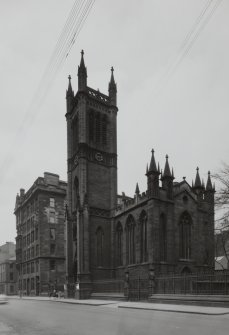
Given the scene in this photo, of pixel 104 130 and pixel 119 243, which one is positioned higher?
pixel 104 130

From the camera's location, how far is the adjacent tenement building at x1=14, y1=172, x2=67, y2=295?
192ft

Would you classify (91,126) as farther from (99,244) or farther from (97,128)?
(99,244)

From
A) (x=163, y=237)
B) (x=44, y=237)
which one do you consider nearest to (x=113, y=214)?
(x=163, y=237)

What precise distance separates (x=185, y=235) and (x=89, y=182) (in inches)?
479

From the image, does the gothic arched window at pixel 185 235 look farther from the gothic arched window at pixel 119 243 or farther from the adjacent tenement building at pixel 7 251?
the adjacent tenement building at pixel 7 251

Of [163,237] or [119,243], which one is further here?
[119,243]

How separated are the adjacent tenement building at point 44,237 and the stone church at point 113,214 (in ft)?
55.6

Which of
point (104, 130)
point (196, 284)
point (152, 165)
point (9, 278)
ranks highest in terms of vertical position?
point (104, 130)

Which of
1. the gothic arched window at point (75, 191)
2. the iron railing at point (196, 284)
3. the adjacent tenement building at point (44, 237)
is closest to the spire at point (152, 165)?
the iron railing at point (196, 284)

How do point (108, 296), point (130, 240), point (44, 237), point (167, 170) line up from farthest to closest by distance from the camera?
point (44, 237) → point (130, 240) → point (167, 170) → point (108, 296)

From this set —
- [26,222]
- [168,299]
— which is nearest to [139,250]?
[168,299]

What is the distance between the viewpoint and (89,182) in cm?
4191

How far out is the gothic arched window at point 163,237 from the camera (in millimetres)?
34703

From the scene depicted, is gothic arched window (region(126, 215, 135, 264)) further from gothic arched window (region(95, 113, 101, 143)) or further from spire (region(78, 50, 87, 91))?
spire (region(78, 50, 87, 91))
